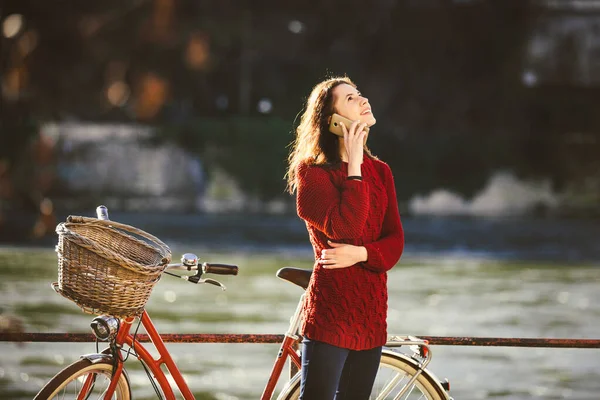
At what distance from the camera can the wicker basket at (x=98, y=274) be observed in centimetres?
347

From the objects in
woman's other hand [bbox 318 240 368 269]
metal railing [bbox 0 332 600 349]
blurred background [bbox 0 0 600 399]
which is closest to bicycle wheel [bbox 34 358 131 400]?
metal railing [bbox 0 332 600 349]

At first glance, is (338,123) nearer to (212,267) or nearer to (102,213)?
(212,267)

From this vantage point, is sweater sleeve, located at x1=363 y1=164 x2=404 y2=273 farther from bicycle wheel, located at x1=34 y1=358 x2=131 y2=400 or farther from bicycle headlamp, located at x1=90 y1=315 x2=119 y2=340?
bicycle wheel, located at x1=34 y1=358 x2=131 y2=400

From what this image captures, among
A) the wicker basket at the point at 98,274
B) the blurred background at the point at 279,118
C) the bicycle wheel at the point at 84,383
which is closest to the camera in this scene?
the wicker basket at the point at 98,274

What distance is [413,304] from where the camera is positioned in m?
13.6

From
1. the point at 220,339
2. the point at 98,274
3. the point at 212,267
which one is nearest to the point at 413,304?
the point at 220,339

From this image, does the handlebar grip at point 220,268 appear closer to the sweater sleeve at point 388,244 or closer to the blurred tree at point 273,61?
the sweater sleeve at point 388,244

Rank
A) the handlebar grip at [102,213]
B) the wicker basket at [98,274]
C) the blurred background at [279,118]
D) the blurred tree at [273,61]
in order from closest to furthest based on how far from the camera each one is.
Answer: the wicker basket at [98,274] < the handlebar grip at [102,213] < the blurred background at [279,118] < the blurred tree at [273,61]

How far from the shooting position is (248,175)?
2834 cm

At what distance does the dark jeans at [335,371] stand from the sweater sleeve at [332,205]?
0.39 m

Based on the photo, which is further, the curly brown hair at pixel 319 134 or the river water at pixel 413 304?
the river water at pixel 413 304

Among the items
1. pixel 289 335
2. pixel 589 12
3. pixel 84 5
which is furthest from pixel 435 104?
pixel 289 335

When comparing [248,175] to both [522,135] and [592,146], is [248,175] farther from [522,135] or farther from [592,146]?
[592,146]

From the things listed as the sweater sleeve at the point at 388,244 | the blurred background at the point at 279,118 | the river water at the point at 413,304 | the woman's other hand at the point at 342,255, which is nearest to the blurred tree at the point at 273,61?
the blurred background at the point at 279,118
